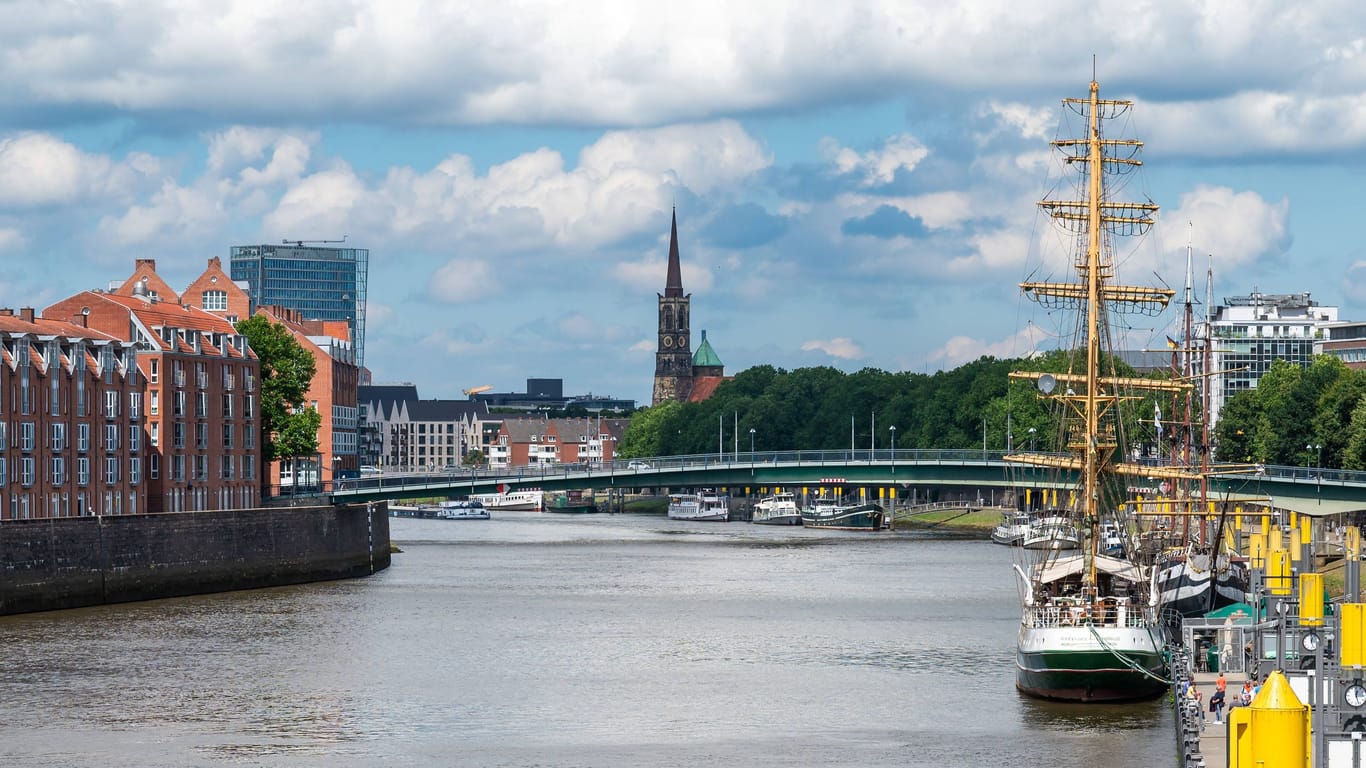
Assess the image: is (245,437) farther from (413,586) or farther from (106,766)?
(106,766)

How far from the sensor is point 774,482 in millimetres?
140750

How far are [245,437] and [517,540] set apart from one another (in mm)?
38418

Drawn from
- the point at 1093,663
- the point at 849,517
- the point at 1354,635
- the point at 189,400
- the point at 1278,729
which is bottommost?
the point at 849,517

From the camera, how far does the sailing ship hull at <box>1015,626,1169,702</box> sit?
A: 52344 mm

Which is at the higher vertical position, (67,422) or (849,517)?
(67,422)

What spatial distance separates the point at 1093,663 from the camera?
5244 centimetres

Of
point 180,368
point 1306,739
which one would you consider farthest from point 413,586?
point 1306,739

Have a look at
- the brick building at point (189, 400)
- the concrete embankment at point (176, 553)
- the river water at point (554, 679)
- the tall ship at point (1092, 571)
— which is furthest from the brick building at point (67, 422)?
the tall ship at point (1092, 571)

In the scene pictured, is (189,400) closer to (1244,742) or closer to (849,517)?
(849,517)

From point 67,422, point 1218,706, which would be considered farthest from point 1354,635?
point 67,422

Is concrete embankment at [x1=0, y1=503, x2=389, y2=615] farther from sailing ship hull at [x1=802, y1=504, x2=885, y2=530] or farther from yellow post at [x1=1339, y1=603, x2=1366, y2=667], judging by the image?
sailing ship hull at [x1=802, y1=504, x2=885, y2=530]

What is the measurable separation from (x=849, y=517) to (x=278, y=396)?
74360 mm

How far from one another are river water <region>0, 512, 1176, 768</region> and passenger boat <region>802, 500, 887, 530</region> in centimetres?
7710

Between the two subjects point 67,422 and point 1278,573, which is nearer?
point 1278,573
